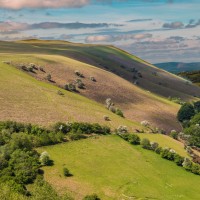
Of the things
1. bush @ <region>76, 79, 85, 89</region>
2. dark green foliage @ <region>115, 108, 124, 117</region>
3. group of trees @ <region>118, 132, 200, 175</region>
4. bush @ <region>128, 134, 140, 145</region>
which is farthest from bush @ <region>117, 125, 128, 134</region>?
bush @ <region>76, 79, 85, 89</region>

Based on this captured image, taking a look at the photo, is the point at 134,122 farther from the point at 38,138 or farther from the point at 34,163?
the point at 34,163

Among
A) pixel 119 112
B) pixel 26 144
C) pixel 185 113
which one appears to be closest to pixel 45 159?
pixel 26 144

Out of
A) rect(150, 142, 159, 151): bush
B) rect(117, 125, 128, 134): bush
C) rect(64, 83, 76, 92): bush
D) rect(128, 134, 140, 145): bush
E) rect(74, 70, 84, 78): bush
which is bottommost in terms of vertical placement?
rect(150, 142, 159, 151): bush

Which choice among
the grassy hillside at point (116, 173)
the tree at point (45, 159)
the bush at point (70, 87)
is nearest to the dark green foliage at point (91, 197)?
the grassy hillside at point (116, 173)

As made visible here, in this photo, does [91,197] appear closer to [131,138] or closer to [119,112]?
[131,138]

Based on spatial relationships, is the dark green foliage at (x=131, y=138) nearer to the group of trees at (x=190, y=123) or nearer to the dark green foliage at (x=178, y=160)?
the dark green foliage at (x=178, y=160)

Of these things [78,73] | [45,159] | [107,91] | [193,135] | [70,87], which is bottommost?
[193,135]

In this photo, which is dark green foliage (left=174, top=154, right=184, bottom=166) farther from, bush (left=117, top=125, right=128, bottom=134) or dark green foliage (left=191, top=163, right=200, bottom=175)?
bush (left=117, top=125, right=128, bottom=134)
